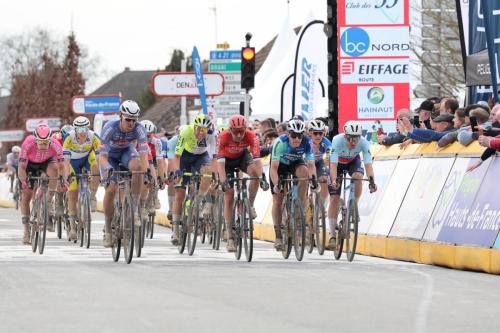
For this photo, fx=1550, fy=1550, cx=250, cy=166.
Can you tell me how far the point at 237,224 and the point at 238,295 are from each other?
5.72 m

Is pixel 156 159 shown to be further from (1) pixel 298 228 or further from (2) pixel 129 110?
(2) pixel 129 110

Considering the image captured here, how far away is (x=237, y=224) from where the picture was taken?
1862cm

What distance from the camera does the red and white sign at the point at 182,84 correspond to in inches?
1308

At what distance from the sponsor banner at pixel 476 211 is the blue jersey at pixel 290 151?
7.53 ft

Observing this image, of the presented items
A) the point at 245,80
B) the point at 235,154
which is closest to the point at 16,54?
the point at 245,80

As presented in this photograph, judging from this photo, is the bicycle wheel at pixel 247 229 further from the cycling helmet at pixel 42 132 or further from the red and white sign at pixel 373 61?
the red and white sign at pixel 373 61

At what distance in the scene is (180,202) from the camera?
21094 millimetres

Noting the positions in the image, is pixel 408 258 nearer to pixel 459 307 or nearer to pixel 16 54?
pixel 459 307

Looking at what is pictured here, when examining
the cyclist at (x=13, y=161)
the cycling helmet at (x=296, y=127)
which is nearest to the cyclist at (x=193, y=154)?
the cycling helmet at (x=296, y=127)

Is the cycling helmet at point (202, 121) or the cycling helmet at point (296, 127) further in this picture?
the cycling helmet at point (202, 121)

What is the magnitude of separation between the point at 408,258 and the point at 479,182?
186cm

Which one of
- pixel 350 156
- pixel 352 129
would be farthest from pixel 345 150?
pixel 352 129

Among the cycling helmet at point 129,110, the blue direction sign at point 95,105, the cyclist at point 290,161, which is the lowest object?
the cyclist at point 290,161

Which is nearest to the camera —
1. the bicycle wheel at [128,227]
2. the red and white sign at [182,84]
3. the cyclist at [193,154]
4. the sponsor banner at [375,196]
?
the bicycle wheel at [128,227]
